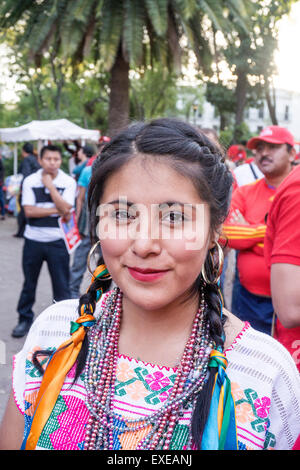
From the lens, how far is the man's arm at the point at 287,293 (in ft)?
5.56

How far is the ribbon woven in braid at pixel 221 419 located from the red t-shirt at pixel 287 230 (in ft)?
2.17

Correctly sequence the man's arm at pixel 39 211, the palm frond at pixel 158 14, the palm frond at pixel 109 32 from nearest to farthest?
the man's arm at pixel 39 211, the palm frond at pixel 158 14, the palm frond at pixel 109 32

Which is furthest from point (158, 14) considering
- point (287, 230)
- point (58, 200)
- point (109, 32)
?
point (287, 230)

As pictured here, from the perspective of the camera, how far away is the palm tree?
10695 millimetres

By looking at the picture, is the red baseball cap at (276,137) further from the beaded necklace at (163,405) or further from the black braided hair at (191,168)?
the beaded necklace at (163,405)

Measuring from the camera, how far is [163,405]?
1.21 meters

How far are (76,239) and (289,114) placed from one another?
2767 inches

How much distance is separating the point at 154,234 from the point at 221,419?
1.60 feet

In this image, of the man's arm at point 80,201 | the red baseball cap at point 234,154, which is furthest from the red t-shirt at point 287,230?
the red baseball cap at point 234,154

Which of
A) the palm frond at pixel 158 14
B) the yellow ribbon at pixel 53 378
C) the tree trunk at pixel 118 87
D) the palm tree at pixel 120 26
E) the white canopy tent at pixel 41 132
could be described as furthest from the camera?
the tree trunk at pixel 118 87

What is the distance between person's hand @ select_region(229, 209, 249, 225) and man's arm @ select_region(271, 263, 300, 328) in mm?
1376

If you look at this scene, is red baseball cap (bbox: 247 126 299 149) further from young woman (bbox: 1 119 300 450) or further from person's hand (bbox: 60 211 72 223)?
young woman (bbox: 1 119 300 450)

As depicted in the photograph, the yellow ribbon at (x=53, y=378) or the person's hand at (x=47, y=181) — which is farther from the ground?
the person's hand at (x=47, y=181)

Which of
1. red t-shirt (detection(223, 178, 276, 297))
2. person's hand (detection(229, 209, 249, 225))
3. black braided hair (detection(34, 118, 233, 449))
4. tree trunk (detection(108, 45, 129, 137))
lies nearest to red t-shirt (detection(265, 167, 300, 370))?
black braided hair (detection(34, 118, 233, 449))
